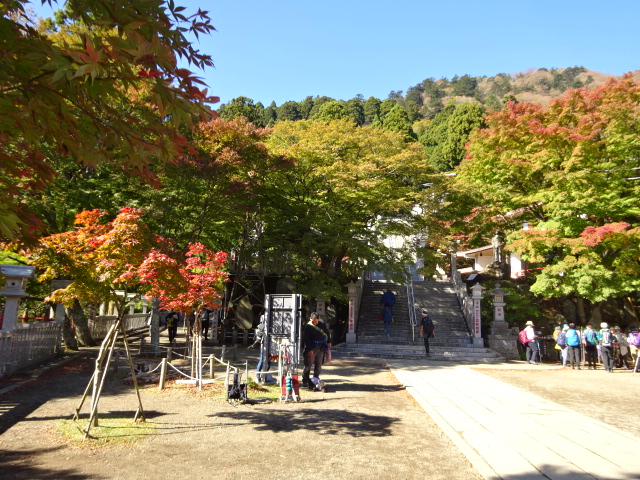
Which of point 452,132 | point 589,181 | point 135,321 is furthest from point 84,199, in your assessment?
point 452,132

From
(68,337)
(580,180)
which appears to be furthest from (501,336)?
(68,337)

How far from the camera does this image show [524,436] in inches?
245

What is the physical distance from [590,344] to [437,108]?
114 meters

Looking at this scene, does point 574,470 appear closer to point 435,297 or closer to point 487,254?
point 435,297

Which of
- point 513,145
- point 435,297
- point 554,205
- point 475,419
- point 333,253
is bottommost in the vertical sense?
point 475,419

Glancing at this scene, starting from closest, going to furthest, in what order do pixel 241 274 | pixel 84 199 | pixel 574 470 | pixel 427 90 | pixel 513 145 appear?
1. pixel 574 470
2. pixel 84 199
3. pixel 513 145
4. pixel 241 274
5. pixel 427 90

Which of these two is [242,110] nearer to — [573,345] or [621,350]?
[573,345]

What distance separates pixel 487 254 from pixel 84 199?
3008 cm

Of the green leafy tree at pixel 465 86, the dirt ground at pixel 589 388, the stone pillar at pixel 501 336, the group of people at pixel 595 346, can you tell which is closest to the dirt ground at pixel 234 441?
the dirt ground at pixel 589 388

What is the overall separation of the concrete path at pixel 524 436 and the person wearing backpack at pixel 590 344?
265 inches

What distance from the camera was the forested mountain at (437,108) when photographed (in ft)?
145

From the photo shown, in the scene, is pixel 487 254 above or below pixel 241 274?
above

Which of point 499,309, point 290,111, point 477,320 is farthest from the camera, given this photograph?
point 290,111

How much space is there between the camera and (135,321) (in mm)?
26297
